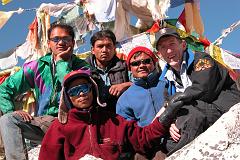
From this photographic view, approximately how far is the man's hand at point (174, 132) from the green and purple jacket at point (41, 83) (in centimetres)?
198

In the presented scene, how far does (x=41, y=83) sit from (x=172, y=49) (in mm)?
1998

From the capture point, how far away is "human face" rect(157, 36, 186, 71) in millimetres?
4043

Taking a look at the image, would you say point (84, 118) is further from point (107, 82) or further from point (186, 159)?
point (107, 82)

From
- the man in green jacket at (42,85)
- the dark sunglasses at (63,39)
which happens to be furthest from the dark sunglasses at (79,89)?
the dark sunglasses at (63,39)

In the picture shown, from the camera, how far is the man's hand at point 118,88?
4.95m

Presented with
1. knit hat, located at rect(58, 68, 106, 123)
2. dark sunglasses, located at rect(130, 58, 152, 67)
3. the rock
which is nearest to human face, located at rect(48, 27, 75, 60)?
dark sunglasses, located at rect(130, 58, 152, 67)

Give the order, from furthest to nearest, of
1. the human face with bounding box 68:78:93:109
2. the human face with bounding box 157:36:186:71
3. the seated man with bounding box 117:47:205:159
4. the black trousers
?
the seated man with bounding box 117:47:205:159, the human face with bounding box 157:36:186:71, the human face with bounding box 68:78:93:109, the black trousers

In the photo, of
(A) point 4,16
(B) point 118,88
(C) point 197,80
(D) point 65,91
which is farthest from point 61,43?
(A) point 4,16

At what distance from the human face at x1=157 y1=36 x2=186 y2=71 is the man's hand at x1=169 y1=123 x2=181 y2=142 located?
708mm

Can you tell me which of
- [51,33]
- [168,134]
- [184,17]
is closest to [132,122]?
[168,134]

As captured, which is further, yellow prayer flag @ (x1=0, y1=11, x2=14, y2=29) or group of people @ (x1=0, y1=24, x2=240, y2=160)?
yellow prayer flag @ (x1=0, y1=11, x2=14, y2=29)

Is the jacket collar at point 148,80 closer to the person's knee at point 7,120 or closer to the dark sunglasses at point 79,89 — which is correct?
the dark sunglasses at point 79,89

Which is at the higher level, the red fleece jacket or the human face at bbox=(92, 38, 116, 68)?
the human face at bbox=(92, 38, 116, 68)

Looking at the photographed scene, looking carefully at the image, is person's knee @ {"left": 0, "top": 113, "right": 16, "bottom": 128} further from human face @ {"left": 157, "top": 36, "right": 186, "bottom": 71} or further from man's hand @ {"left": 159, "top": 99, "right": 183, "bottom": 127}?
man's hand @ {"left": 159, "top": 99, "right": 183, "bottom": 127}
